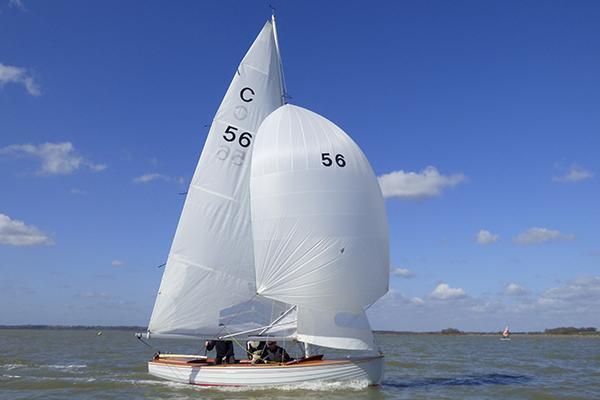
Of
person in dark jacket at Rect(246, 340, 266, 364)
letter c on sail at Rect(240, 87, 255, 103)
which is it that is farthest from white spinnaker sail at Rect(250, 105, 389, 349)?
letter c on sail at Rect(240, 87, 255, 103)

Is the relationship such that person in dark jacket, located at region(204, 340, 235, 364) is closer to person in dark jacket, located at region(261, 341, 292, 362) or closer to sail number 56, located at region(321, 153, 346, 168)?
person in dark jacket, located at region(261, 341, 292, 362)

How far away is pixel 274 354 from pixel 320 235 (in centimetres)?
406

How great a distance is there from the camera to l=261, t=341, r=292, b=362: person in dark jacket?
706 inches

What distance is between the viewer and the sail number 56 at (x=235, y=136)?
19.7 meters

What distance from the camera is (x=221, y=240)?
1922 cm

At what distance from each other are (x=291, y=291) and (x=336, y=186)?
332cm

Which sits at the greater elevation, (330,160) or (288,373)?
(330,160)

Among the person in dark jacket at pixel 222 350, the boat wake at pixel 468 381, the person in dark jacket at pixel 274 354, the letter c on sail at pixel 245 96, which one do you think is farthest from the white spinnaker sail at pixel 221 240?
the boat wake at pixel 468 381

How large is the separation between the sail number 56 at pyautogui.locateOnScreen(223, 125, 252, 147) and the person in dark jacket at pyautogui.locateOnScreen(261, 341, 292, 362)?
6569 mm

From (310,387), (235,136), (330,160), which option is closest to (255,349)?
(310,387)

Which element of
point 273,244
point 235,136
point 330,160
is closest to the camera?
point 273,244

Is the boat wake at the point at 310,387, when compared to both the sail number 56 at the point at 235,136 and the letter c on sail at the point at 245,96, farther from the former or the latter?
the letter c on sail at the point at 245,96

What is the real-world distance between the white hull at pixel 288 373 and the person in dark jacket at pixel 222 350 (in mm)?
941

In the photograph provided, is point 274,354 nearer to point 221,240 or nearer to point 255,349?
point 255,349
